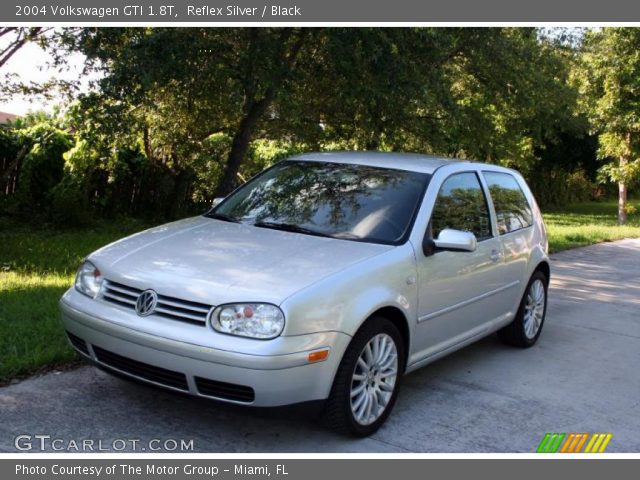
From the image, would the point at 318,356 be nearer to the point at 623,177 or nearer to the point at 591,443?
the point at 591,443

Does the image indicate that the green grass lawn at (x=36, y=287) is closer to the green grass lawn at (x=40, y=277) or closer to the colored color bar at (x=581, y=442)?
the green grass lawn at (x=40, y=277)

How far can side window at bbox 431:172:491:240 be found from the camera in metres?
5.20

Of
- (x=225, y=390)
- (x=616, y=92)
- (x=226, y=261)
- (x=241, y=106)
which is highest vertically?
(x=616, y=92)

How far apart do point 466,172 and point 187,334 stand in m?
2.86

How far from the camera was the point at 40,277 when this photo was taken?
8.12 metres

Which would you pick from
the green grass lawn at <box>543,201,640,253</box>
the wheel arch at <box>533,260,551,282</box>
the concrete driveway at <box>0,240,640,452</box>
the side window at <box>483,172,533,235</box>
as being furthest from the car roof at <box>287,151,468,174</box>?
the green grass lawn at <box>543,201,640,253</box>

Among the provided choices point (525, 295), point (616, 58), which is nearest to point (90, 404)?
point (525, 295)

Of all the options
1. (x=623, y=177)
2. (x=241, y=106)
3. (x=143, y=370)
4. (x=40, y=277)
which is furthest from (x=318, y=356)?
(x=623, y=177)

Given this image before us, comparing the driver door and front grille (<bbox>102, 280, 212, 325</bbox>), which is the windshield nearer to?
the driver door

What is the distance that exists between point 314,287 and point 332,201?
4.45ft

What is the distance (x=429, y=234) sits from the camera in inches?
195

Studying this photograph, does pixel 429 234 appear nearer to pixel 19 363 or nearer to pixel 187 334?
pixel 187 334

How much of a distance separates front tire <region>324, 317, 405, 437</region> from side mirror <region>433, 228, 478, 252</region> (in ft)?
2.27

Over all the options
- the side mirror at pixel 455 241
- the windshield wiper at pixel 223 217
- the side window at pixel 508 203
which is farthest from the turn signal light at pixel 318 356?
the side window at pixel 508 203
